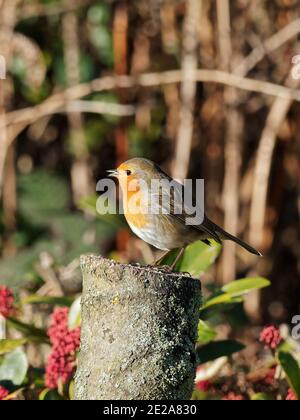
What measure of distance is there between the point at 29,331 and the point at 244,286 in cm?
84

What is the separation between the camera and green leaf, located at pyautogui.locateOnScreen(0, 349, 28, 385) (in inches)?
125

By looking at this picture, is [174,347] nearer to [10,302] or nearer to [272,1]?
[10,302]

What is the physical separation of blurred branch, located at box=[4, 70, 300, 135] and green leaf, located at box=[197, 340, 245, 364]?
1815mm

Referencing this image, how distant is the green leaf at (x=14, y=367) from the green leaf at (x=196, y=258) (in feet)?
2.21

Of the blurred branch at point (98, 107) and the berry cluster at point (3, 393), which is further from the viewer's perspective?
the blurred branch at point (98, 107)

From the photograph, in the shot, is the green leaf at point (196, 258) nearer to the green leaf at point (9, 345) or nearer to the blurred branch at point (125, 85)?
the green leaf at point (9, 345)

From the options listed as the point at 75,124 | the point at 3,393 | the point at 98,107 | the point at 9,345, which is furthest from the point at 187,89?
the point at 3,393

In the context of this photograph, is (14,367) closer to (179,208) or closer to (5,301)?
(5,301)

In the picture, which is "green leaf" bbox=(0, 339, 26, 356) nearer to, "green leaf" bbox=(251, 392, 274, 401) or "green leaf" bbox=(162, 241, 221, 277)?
"green leaf" bbox=(162, 241, 221, 277)

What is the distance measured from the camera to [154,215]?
10.8 ft

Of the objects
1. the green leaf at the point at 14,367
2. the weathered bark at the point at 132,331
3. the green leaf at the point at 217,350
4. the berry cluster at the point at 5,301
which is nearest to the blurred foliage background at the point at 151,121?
the berry cluster at the point at 5,301

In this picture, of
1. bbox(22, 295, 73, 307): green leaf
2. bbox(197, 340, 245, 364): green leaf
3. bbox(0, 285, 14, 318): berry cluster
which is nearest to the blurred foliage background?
bbox(22, 295, 73, 307): green leaf

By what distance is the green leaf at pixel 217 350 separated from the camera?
3.29m
